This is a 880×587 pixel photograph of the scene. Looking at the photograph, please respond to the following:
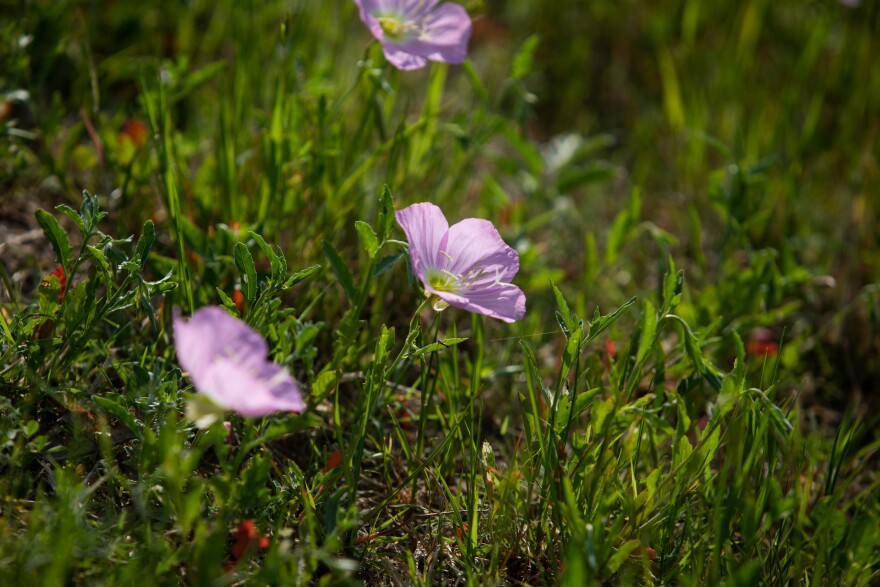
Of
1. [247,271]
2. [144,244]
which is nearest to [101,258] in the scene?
[144,244]

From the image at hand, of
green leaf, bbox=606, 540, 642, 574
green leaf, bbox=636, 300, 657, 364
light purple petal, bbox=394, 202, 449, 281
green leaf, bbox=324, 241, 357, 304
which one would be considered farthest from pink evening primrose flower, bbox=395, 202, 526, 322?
green leaf, bbox=606, 540, 642, 574

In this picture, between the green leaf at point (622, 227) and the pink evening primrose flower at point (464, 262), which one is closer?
the pink evening primrose flower at point (464, 262)

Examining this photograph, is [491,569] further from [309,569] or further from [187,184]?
[187,184]

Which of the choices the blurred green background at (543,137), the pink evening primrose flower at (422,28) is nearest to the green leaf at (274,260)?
the blurred green background at (543,137)

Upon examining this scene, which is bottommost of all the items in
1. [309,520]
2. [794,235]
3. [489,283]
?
[794,235]

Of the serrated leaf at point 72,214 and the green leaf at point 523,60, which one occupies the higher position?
the green leaf at point 523,60

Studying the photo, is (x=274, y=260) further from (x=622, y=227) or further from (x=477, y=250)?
(x=622, y=227)

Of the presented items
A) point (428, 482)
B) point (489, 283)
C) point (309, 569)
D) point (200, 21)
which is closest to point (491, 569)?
point (428, 482)

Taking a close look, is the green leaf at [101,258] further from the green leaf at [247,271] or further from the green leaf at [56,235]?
the green leaf at [247,271]
